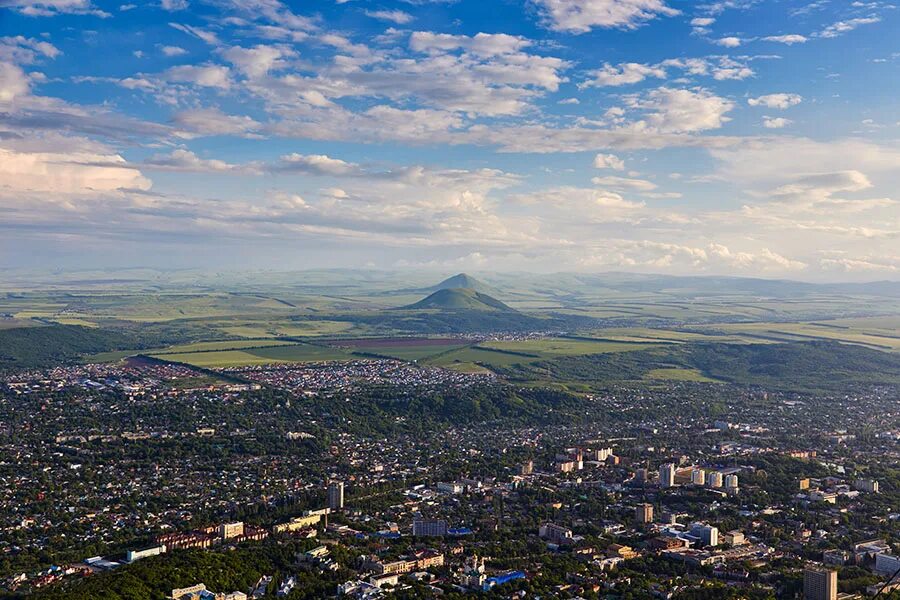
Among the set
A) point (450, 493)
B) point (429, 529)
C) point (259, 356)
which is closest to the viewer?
point (429, 529)

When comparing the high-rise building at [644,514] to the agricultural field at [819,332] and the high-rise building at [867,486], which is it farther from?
the agricultural field at [819,332]

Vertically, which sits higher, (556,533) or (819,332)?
(819,332)

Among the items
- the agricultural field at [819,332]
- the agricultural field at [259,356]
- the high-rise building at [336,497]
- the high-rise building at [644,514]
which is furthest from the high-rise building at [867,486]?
the agricultural field at [819,332]

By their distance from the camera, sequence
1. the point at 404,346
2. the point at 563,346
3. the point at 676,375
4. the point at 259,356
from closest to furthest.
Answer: the point at 676,375, the point at 259,356, the point at 563,346, the point at 404,346

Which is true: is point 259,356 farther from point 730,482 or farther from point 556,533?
point 556,533

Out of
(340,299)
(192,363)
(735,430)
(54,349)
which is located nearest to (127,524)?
(735,430)

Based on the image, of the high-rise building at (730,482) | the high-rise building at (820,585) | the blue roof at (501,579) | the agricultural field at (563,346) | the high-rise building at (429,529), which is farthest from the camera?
the agricultural field at (563,346)

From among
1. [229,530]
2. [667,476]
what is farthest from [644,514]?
[229,530]
